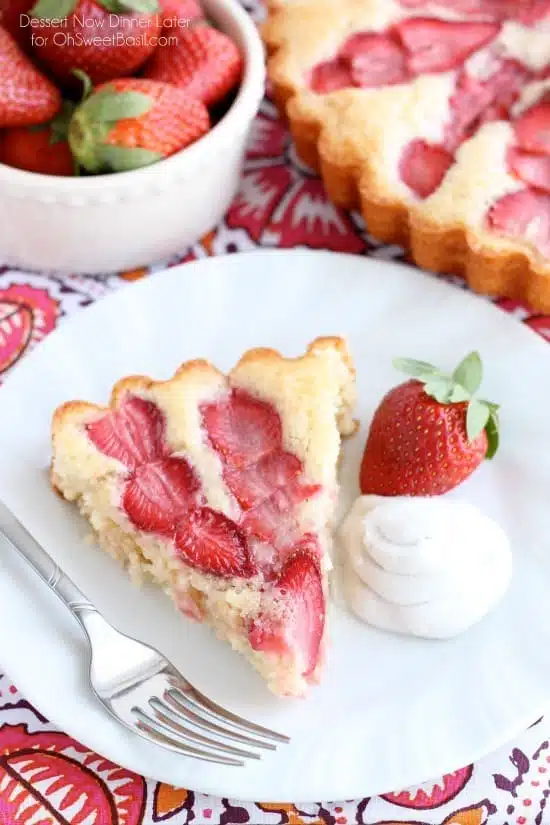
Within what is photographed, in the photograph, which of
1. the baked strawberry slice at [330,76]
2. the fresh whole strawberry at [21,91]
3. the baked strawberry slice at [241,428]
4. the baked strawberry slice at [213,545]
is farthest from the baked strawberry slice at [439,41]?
the baked strawberry slice at [213,545]

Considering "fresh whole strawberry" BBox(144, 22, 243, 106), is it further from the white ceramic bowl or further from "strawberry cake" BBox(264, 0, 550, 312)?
"strawberry cake" BBox(264, 0, 550, 312)

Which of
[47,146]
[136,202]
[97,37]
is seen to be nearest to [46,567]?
[136,202]

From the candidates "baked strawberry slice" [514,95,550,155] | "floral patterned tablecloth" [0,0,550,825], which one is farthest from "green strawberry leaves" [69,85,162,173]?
"floral patterned tablecloth" [0,0,550,825]

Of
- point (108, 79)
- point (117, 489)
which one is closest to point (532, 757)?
point (117, 489)

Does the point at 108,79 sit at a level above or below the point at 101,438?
above

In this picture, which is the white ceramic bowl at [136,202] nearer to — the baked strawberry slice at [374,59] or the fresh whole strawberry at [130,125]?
the fresh whole strawberry at [130,125]

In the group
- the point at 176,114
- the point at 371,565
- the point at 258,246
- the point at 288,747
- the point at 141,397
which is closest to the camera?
the point at 288,747

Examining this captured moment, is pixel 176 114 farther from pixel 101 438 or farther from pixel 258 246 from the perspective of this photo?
pixel 101 438

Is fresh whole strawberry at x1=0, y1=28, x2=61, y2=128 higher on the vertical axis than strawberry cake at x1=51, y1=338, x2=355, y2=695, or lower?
higher
